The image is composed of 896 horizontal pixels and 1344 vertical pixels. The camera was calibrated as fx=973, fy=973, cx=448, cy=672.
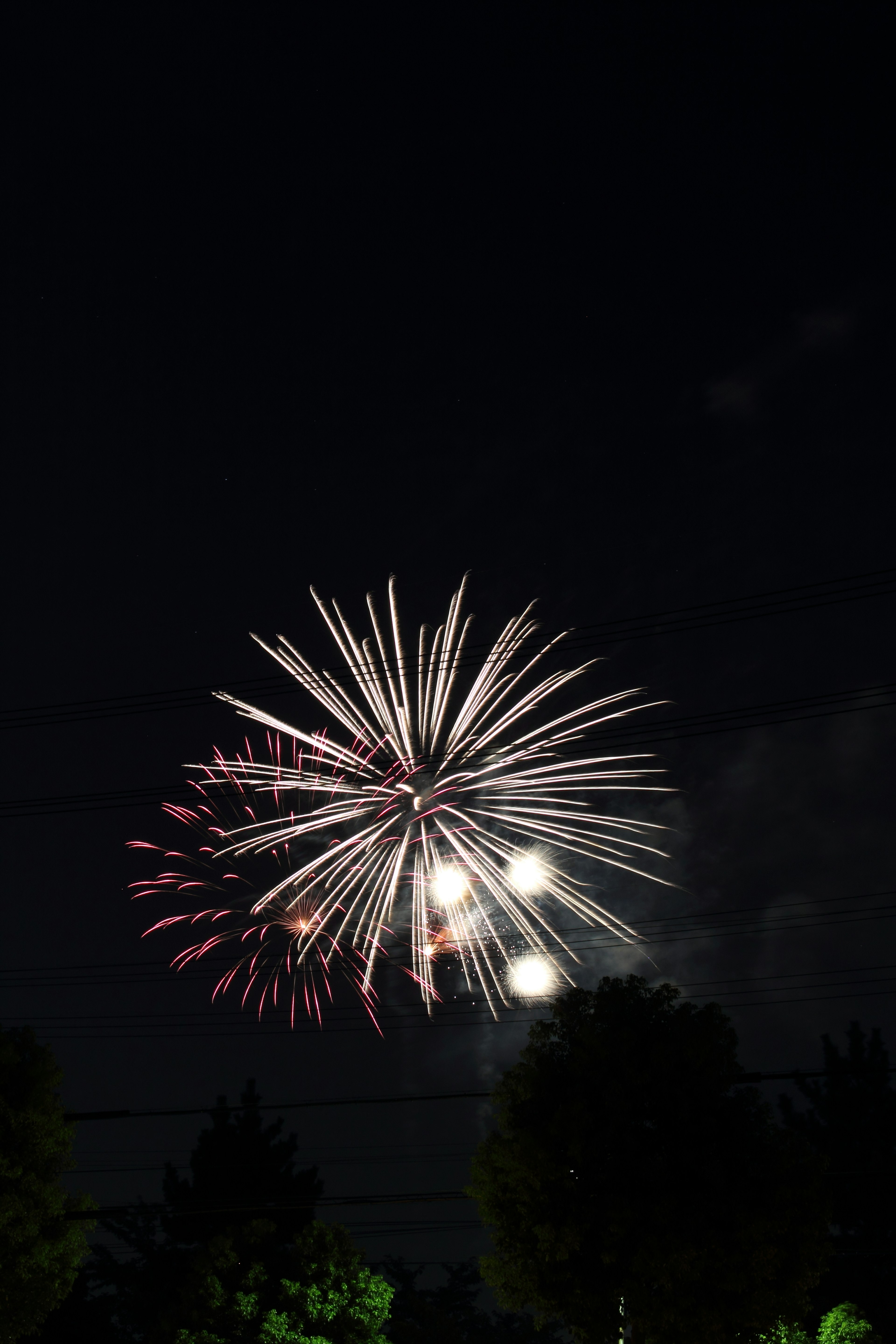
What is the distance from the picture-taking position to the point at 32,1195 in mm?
19547

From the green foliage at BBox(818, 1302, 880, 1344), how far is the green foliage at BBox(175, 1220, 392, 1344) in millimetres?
11378

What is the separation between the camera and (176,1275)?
34.5 m

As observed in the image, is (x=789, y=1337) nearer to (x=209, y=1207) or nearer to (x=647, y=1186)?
(x=647, y=1186)

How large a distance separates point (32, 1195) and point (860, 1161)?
94.0 feet

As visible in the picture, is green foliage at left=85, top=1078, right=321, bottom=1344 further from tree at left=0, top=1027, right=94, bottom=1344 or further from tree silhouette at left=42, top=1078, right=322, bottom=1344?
tree at left=0, top=1027, right=94, bottom=1344

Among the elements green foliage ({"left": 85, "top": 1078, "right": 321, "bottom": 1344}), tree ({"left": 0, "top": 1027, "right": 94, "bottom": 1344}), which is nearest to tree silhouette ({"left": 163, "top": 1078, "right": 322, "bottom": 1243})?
green foliage ({"left": 85, "top": 1078, "right": 321, "bottom": 1344})

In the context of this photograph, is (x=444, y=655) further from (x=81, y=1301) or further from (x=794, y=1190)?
(x=81, y=1301)

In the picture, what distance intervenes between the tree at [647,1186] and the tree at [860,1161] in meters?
14.6

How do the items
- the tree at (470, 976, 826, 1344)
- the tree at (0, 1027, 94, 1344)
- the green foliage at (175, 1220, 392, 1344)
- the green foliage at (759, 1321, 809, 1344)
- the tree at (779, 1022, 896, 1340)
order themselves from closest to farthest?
the tree at (470, 976, 826, 1344) < the tree at (0, 1027, 94, 1344) < the green foliage at (759, 1321, 809, 1344) < the green foliage at (175, 1220, 392, 1344) < the tree at (779, 1022, 896, 1340)

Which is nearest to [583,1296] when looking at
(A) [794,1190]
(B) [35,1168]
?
(A) [794,1190]

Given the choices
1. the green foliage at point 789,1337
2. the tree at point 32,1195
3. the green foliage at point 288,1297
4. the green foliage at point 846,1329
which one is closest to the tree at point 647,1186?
the green foliage at point 789,1337

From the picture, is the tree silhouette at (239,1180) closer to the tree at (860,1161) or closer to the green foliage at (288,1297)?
the green foliage at (288,1297)

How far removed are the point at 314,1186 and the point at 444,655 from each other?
2415 cm

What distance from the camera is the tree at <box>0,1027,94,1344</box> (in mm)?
19172
